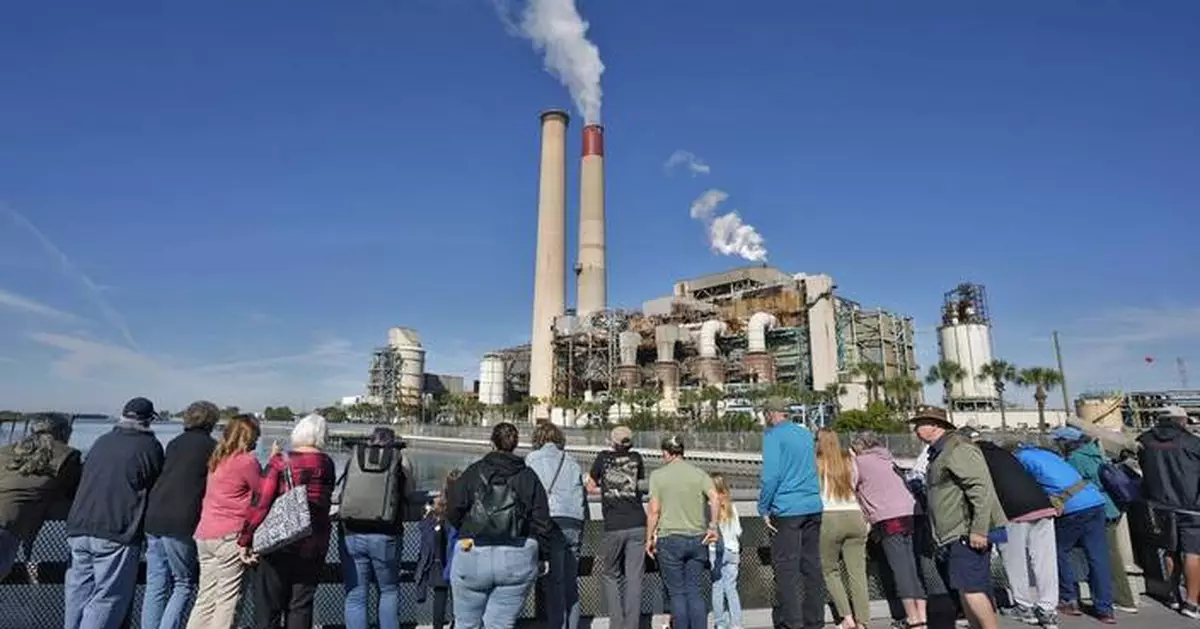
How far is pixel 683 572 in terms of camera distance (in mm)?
5617

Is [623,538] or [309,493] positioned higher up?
[309,493]

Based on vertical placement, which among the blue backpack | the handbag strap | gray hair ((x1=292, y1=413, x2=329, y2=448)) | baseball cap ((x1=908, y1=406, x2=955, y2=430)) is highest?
baseball cap ((x1=908, y1=406, x2=955, y2=430))

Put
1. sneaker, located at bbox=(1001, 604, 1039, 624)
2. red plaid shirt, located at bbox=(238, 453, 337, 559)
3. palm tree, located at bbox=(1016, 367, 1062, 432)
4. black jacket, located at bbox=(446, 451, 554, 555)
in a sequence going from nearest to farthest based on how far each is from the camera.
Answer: black jacket, located at bbox=(446, 451, 554, 555), red plaid shirt, located at bbox=(238, 453, 337, 559), sneaker, located at bbox=(1001, 604, 1039, 624), palm tree, located at bbox=(1016, 367, 1062, 432)

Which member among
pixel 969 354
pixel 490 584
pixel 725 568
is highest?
pixel 969 354

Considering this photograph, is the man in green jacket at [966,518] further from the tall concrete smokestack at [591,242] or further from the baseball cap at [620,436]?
the tall concrete smokestack at [591,242]

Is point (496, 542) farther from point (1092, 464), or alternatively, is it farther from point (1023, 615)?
point (1092, 464)

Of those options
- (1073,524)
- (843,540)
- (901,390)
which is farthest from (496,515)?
(901,390)

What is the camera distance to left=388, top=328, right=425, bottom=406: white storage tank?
108375 mm

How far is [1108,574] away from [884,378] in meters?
65.2

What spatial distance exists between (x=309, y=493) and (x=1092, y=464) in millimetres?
8314

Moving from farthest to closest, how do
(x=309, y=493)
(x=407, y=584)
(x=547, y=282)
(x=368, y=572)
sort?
(x=547, y=282), (x=407, y=584), (x=368, y=572), (x=309, y=493)

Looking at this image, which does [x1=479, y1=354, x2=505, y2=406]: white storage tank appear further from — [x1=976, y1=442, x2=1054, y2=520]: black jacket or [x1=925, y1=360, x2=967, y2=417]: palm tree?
[x1=976, y1=442, x2=1054, y2=520]: black jacket

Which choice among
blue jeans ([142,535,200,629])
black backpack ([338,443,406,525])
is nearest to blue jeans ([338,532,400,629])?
black backpack ([338,443,406,525])

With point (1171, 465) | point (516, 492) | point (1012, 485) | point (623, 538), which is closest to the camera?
point (516, 492)
